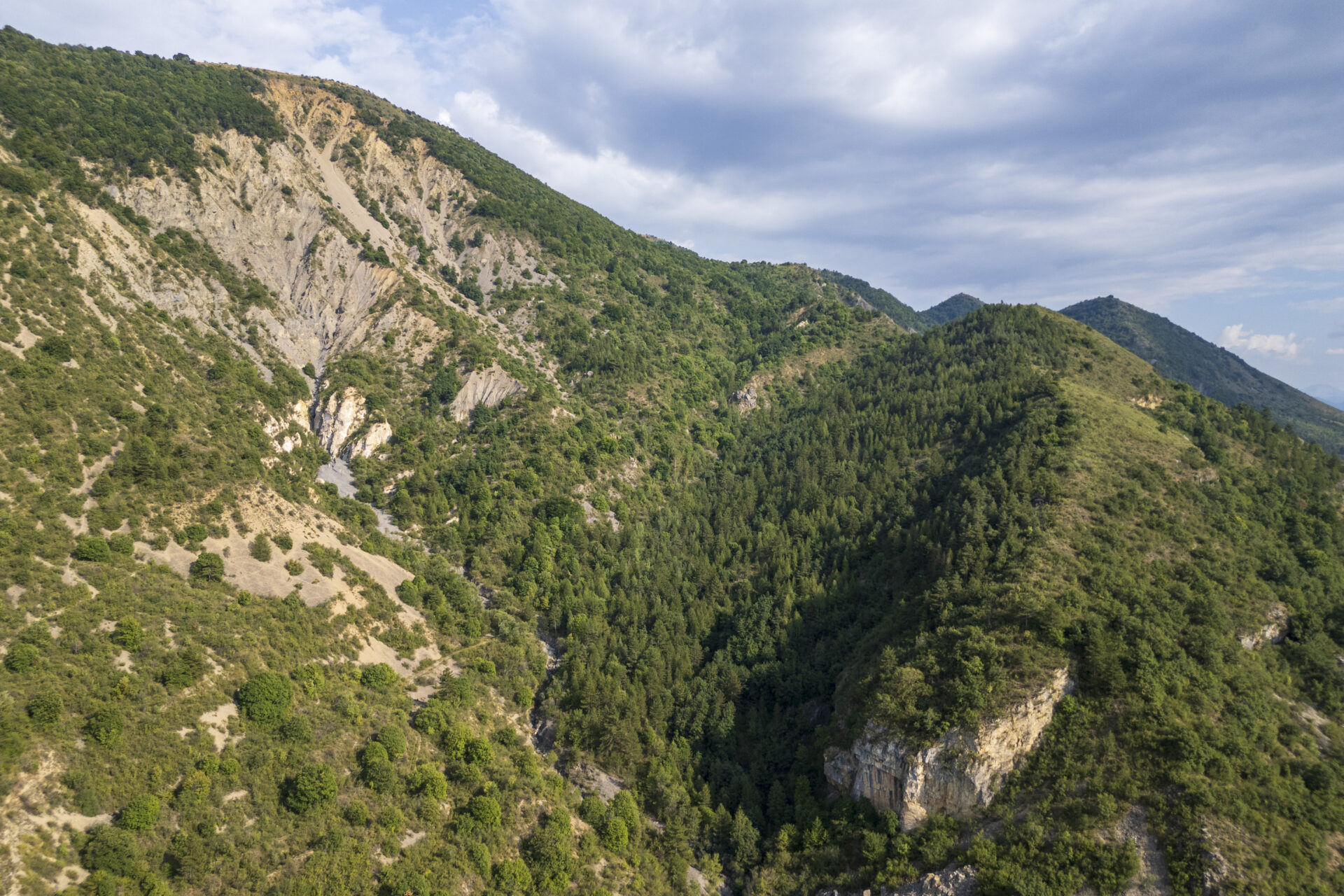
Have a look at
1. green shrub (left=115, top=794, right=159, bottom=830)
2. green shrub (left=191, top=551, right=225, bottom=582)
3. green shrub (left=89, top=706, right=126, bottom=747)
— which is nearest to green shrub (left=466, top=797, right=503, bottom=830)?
green shrub (left=115, top=794, right=159, bottom=830)

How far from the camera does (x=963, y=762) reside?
197 ft

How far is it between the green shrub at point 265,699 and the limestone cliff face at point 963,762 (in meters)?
61.5

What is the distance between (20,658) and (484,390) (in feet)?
305

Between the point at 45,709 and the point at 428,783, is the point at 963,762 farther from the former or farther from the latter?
the point at 45,709

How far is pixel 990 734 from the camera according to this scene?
6000 cm

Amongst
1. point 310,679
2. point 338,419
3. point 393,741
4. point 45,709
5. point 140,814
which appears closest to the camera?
point 140,814

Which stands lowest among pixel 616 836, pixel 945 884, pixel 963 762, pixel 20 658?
pixel 616 836

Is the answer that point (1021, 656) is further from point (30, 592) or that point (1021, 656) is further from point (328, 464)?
point (328, 464)

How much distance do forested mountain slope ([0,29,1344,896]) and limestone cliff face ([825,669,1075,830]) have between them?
450 millimetres

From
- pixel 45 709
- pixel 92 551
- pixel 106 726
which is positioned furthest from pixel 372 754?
pixel 92 551

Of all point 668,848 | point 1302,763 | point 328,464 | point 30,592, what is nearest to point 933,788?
point 668,848

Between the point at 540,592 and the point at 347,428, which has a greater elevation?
the point at 347,428

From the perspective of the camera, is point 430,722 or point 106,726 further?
point 430,722

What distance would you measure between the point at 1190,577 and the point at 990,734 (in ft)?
123
